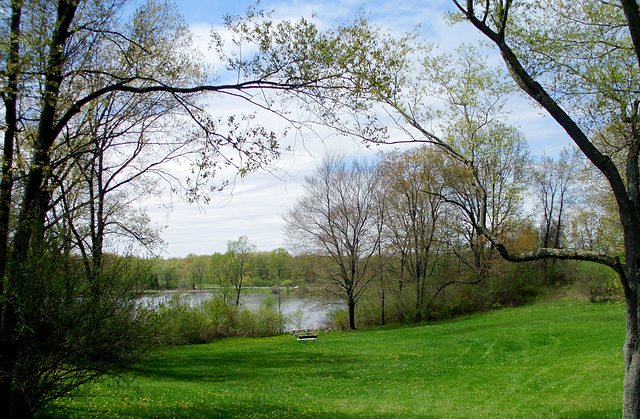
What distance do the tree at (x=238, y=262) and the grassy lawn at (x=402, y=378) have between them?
1820 centimetres

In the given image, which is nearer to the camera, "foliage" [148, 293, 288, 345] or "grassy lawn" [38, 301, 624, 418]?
"grassy lawn" [38, 301, 624, 418]

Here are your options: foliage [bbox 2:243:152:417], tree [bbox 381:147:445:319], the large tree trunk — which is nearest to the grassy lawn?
foliage [bbox 2:243:152:417]

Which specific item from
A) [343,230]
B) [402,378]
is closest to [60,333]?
[402,378]

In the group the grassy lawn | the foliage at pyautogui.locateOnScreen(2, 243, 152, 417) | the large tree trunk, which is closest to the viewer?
the foliage at pyautogui.locateOnScreen(2, 243, 152, 417)

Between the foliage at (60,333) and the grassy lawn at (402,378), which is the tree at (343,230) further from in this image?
the foliage at (60,333)

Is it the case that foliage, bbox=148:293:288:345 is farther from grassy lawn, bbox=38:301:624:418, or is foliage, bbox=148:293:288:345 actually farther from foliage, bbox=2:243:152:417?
foliage, bbox=2:243:152:417

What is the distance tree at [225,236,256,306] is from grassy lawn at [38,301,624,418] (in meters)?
18.2

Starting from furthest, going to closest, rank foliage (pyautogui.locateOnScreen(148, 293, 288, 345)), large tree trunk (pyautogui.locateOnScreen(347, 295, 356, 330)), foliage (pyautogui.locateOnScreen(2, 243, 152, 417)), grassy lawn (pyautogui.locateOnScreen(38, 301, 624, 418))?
large tree trunk (pyautogui.locateOnScreen(347, 295, 356, 330))
foliage (pyautogui.locateOnScreen(148, 293, 288, 345))
grassy lawn (pyautogui.locateOnScreen(38, 301, 624, 418))
foliage (pyautogui.locateOnScreen(2, 243, 152, 417))

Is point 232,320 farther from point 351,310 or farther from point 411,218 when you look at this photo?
point 411,218

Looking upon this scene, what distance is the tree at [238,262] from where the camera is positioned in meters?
38.8

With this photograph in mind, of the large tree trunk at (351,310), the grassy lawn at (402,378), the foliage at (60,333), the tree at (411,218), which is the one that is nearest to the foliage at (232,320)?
the large tree trunk at (351,310)

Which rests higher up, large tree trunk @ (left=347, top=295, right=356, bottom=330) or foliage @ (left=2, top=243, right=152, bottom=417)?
foliage @ (left=2, top=243, right=152, bottom=417)

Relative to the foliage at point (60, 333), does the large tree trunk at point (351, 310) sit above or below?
below

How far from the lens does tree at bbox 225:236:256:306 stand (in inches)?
1528
